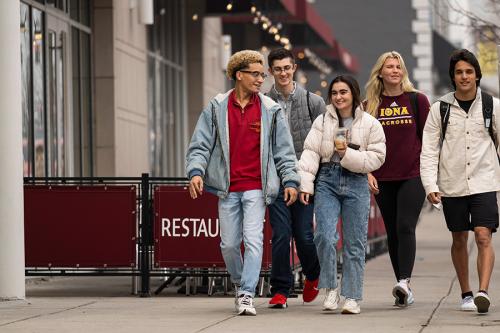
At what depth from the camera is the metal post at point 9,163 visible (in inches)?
486

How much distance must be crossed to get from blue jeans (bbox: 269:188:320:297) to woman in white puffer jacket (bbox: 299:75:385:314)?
332mm

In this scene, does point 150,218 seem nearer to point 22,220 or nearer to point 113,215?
point 113,215

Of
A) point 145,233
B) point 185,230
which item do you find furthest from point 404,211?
point 145,233

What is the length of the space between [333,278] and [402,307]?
34.0 inches

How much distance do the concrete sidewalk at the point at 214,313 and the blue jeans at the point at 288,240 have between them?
9.9 inches

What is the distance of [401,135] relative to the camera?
37.4 feet

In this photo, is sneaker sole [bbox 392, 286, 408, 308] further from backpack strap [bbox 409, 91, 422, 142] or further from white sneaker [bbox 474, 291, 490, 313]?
backpack strap [bbox 409, 91, 422, 142]

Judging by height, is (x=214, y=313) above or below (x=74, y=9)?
below

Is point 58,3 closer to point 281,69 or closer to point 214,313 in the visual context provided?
point 281,69

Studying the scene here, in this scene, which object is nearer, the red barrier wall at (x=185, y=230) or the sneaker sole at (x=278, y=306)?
the sneaker sole at (x=278, y=306)

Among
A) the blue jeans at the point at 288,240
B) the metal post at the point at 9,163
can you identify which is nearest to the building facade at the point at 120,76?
the metal post at the point at 9,163

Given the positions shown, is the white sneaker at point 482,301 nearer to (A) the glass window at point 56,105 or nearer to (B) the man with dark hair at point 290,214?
(B) the man with dark hair at point 290,214

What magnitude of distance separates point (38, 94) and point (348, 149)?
862 cm

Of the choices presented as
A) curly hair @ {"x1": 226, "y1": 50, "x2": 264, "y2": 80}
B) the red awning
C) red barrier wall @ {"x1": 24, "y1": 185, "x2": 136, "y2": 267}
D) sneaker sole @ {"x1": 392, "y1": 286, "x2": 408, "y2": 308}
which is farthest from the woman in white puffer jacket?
the red awning
